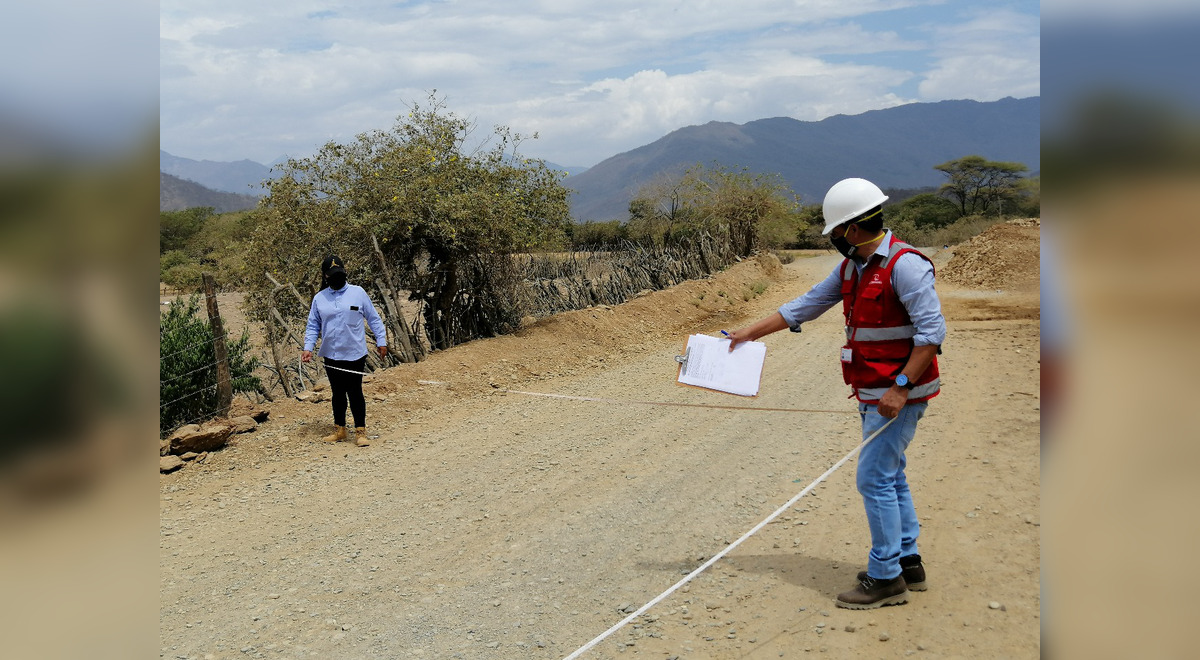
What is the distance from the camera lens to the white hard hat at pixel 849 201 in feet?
12.3

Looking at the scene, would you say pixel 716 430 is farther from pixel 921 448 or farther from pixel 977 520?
pixel 977 520

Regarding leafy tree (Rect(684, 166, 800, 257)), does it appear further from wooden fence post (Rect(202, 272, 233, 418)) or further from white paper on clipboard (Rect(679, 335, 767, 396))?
white paper on clipboard (Rect(679, 335, 767, 396))

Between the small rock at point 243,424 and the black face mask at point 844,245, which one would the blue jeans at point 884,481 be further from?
the small rock at point 243,424

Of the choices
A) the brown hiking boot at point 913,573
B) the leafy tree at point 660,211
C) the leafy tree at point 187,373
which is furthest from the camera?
the leafy tree at point 660,211

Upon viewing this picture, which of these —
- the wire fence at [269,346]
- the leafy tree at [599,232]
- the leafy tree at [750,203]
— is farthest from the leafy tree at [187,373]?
the leafy tree at [599,232]

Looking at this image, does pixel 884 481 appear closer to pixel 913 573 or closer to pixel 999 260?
pixel 913 573

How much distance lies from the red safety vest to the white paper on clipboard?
23.4 inches

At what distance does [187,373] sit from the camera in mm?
8414

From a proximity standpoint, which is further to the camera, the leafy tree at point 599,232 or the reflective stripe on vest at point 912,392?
the leafy tree at point 599,232

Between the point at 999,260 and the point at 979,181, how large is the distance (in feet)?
171

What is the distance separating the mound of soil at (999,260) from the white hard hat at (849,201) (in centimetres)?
1599
